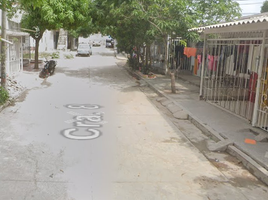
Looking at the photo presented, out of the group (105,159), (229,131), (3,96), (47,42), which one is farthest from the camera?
(47,42)

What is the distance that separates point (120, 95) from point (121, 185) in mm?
8334

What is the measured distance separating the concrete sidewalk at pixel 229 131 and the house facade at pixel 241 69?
37 cm

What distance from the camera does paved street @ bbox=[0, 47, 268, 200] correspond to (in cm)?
462

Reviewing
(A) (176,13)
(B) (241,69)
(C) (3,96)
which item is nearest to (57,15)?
(A) (176,13)

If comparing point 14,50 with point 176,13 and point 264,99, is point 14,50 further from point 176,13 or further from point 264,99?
point 264,99

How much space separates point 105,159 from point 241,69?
651 cm

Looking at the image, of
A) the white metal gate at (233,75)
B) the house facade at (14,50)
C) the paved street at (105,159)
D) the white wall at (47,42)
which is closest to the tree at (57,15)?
the house facade at (14,50)

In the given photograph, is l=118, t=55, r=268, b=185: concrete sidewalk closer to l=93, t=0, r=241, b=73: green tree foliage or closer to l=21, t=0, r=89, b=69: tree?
l=93, t=0, r=241, b=73: green tree foliage

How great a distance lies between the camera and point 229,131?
25.0 ft

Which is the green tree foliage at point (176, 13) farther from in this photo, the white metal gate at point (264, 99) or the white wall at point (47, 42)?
the white wall at point (47, 42)

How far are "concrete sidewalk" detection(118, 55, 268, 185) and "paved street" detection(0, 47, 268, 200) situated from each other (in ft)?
0.78

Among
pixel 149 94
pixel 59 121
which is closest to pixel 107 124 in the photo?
pixel 59 121

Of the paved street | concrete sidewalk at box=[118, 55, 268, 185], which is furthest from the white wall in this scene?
the paved street

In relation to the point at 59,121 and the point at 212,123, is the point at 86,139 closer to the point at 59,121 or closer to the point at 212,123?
the point at 59,121
